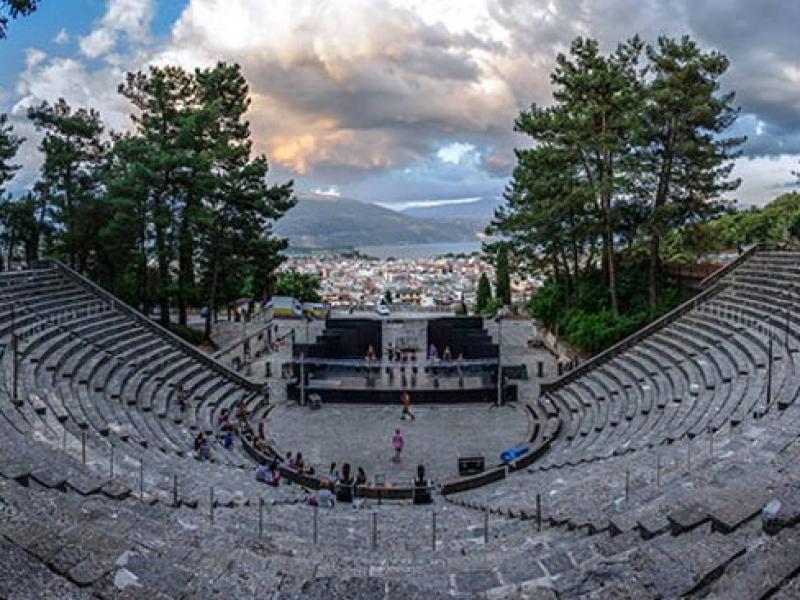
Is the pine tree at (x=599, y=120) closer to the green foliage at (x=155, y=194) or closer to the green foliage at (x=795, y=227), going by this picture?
the green foliage at (x=155, y=194)

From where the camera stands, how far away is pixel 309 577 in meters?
6.74

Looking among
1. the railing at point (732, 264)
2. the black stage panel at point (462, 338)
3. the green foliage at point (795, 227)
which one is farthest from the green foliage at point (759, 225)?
the black stage panel at point (462, 338)

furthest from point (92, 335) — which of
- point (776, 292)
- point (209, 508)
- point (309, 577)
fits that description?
point (776, 292)

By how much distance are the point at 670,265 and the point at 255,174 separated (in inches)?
803

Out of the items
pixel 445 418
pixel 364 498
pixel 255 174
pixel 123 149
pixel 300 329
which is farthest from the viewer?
pixel 300 329

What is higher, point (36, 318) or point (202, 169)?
point (202, 169)

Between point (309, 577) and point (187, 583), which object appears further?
point (309, 577)

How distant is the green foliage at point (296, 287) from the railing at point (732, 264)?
107ft

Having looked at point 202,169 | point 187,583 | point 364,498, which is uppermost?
point 202,169

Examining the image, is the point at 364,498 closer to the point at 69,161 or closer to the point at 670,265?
the point at 670,265

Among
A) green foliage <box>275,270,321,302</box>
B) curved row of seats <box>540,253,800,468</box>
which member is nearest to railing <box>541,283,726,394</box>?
curved row of seats <box>540,253,800,468</box>

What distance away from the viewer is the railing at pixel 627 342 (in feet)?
75.2

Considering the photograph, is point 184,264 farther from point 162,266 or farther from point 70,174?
point 70,174

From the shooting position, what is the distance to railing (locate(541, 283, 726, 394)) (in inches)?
902
